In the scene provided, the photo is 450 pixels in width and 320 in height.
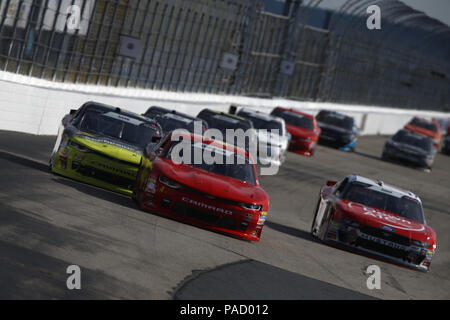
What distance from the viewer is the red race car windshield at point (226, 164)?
13.4 meters

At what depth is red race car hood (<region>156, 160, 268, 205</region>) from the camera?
12455mm

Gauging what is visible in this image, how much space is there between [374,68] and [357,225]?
43.1m

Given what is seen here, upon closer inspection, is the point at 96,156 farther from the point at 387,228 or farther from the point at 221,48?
the point at 221,48

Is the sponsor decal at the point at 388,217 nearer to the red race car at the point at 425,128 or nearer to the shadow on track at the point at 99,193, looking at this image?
the shadow on track at the point at 99,193

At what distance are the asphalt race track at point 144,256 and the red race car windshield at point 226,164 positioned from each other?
1.03 m

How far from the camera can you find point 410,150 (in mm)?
34938

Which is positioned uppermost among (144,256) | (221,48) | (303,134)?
(221,48)

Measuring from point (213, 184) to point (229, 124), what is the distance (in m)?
11.4

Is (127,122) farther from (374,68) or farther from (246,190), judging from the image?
(374,68)

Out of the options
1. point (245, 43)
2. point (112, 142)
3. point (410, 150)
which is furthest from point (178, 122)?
point (245, 43)

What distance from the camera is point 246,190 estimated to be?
42.4 feet

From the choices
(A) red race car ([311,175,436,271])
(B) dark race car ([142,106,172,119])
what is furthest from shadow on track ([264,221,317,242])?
A: (B) dark race car ([142,106,172,119])

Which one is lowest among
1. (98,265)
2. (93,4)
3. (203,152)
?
(98,265)

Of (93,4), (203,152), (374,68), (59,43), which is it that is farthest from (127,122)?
(374,68)
